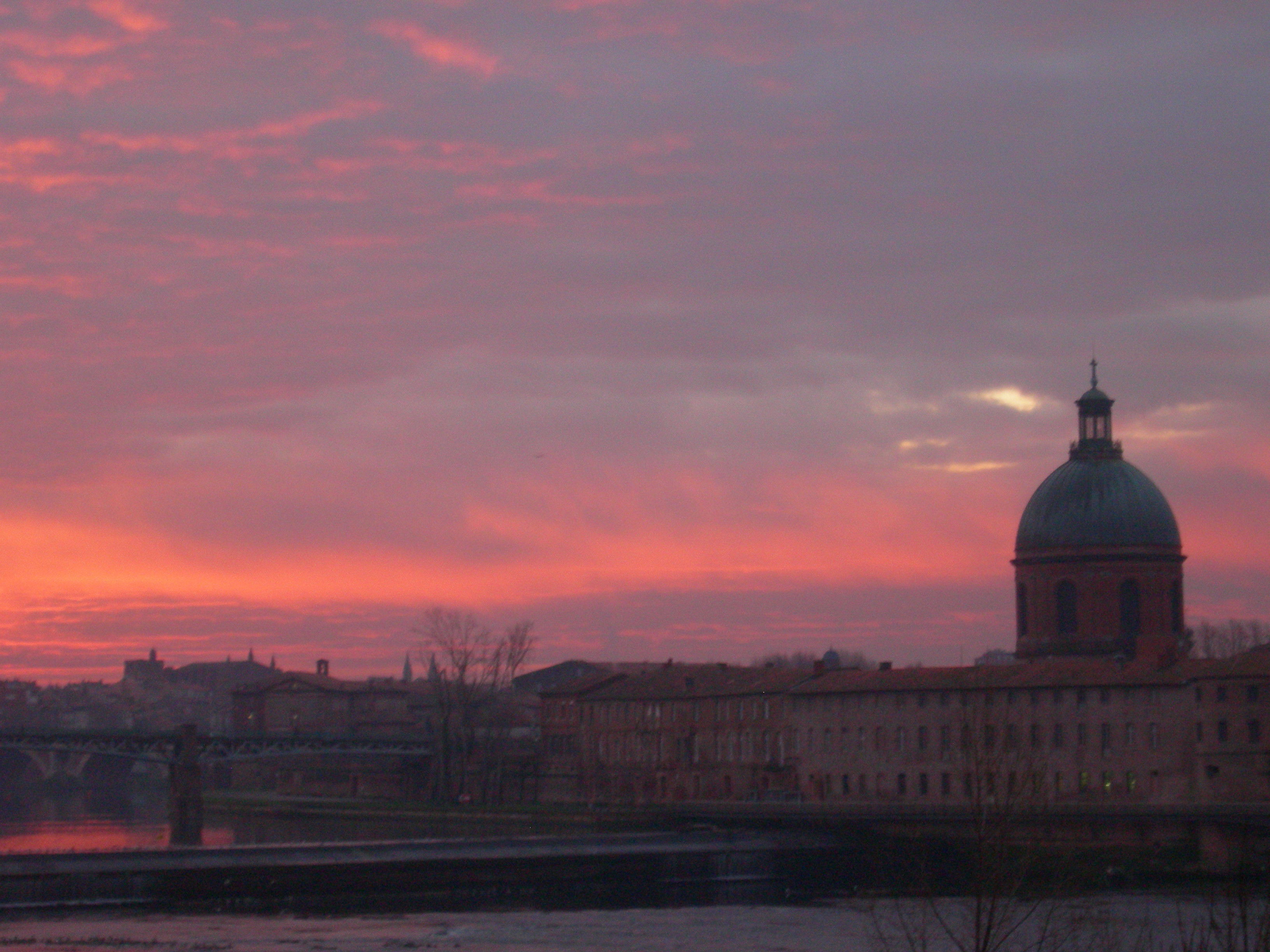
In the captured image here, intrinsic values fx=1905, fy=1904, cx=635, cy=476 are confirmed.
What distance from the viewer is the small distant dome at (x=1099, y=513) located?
94688 millimetres

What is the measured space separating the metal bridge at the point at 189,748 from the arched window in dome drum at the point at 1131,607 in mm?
44535

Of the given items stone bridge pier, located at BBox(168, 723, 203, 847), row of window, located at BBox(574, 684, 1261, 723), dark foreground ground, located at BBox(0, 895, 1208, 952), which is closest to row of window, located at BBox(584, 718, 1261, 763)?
row of window, located at BBox(574, 684, 1261, 723)

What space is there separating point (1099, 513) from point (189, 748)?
48111 mm

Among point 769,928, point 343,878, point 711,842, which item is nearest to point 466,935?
point 769,928

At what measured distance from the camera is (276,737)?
115 m

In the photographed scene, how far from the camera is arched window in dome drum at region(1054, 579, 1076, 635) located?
312 feet

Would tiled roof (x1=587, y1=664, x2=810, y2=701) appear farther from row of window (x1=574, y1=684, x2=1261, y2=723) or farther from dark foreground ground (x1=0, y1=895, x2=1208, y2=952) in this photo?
dark foreground ground (x1=0, y1=895, x2=1208, y2=952)

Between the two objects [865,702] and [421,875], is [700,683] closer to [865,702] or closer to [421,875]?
[865,702]

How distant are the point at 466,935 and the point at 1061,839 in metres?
31.6

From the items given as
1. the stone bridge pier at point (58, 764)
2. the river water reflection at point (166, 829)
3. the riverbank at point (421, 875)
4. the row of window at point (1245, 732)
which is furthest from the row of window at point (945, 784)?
the stone bridge pier at point (58, 764)

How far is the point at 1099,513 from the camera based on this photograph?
312ft

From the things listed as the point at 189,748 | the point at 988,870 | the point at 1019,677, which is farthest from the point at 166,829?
the point at 988,870

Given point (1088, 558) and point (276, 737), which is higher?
point (1088, 558)

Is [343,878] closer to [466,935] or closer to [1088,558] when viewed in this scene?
[466,935]
